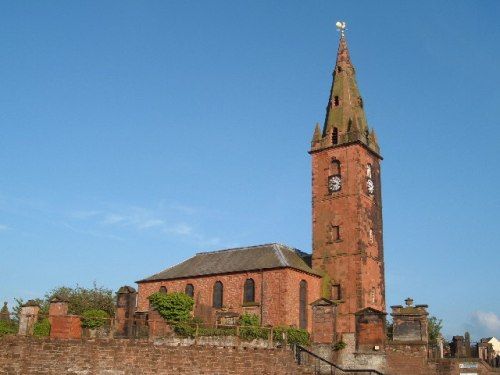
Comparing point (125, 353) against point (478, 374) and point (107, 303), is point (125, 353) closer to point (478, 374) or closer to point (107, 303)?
point (478, 374)

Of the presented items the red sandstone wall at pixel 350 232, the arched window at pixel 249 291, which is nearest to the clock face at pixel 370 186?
the red sandstone wall at pixel 350 232

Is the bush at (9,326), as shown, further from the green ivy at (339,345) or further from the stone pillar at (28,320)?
the green ivy at (339,345)

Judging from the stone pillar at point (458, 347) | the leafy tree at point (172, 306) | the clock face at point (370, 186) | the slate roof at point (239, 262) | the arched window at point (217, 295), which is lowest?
the stone pillar at point (458, 347)

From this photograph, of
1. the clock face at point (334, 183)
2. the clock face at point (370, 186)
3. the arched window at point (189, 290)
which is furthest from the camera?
the arched window at point (189, 290)

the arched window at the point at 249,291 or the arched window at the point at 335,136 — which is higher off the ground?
the arched window at the point at 335,136

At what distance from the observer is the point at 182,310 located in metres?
40.5

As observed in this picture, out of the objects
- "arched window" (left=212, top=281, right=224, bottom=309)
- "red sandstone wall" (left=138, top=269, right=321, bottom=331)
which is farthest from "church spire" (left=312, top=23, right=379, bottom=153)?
"arched window" (left=212, top=281, right=224, bottom=309)

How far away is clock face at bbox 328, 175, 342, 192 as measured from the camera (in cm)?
4569

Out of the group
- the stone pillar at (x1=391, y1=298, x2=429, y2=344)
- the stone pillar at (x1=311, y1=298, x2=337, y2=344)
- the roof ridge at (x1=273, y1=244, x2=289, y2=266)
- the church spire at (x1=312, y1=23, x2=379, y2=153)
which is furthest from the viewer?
the church spire at (x1=312, y1=23, x2=379, y2=153)

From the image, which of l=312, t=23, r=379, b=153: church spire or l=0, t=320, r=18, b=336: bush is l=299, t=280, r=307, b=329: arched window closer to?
l=312, t=23, r=379, b=153: church spire

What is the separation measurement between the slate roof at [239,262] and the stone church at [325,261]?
100 millimetres

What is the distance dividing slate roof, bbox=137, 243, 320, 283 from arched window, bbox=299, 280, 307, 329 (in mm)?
1134

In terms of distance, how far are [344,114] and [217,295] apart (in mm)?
17633

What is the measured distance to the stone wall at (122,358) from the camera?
62.7 ft
